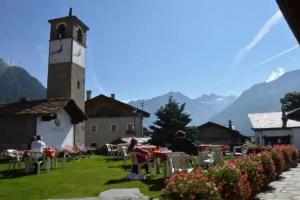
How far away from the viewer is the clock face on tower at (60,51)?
1505 inches

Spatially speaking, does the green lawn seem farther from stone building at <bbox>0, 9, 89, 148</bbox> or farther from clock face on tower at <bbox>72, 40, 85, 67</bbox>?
clock face on tower at <bbox>72, 40, 85, 67</bbox>

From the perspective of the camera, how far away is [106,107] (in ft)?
173

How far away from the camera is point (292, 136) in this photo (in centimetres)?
3625

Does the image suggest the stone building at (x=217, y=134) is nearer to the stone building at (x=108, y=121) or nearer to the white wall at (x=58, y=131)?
the stone building at (x=108, y=121)

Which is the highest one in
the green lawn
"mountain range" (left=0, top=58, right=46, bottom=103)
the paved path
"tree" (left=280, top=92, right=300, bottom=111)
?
"mountain range" (left=0, top=58, right=46, bottom=103)

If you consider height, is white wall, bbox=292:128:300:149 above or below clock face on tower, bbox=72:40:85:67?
below

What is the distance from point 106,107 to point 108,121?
197 centimetres

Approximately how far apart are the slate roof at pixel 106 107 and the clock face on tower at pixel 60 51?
569 inches

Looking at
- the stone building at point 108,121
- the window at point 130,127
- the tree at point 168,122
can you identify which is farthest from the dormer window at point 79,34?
the window at point 130,127

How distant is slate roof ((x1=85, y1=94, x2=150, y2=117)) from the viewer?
5188 cm

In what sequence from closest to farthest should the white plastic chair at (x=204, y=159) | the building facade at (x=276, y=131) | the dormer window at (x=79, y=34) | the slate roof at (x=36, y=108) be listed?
1. the white plastic chair at (x=204, y=159)
2. the slate roof at (x=36, y=108)
3. the building facade at (x=276, y=131)
4. the dormer window at (x=79, y=34)

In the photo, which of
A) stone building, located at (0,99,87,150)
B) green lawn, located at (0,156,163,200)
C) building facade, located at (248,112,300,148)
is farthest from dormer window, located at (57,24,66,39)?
green lawn, located at (0,156,163,200)

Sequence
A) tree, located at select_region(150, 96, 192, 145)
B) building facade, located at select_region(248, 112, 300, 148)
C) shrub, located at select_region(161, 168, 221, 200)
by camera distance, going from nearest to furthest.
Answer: shrub, located at select_region(161, 168, 221, 200), tree, located at select_region(150, 96, 192, 145), building facade, located at select_region(248, 112, 300, 148)

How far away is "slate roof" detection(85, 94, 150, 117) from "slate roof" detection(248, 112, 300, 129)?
17380 mm
